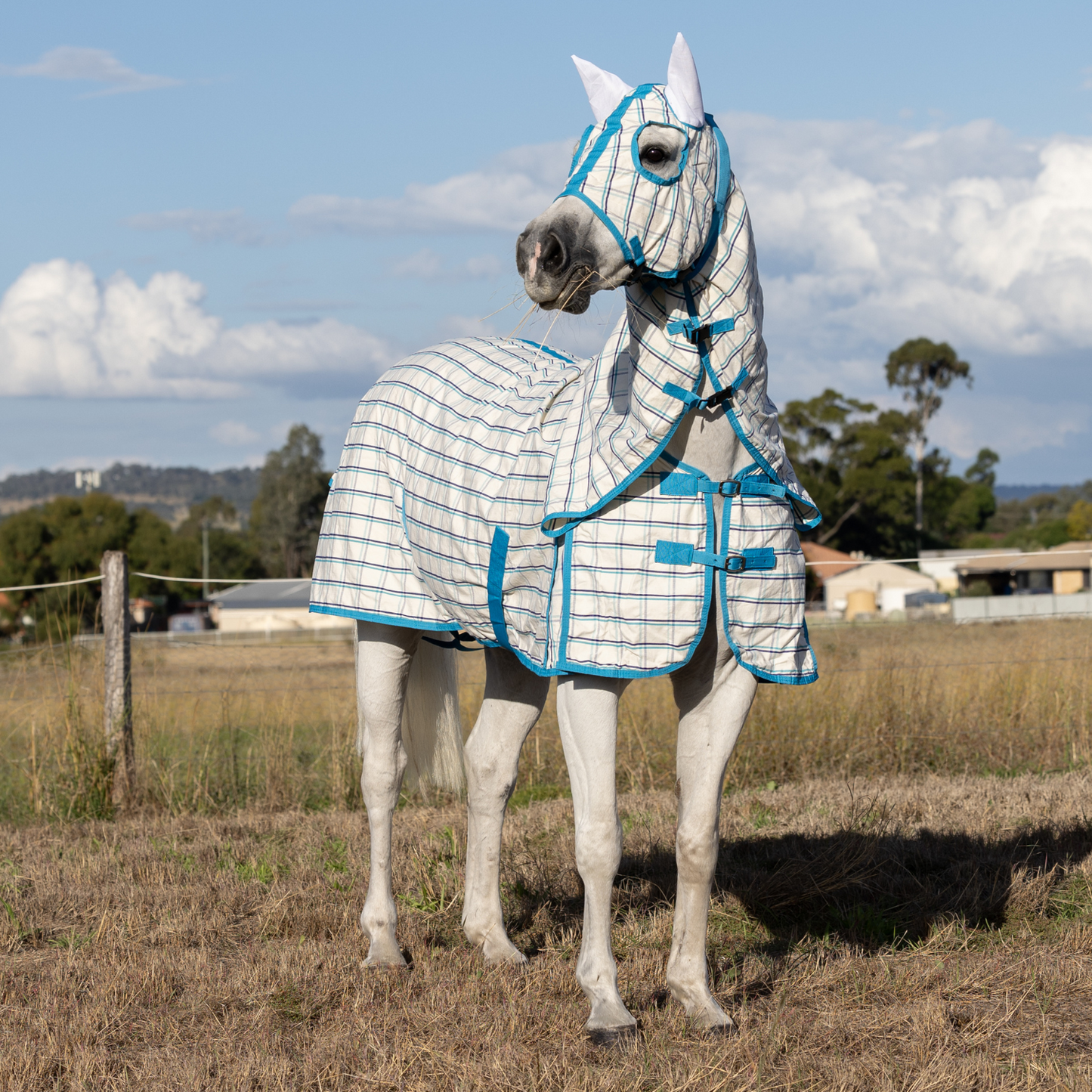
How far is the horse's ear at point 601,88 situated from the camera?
2.80 m

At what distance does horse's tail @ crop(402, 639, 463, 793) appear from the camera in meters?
4.52

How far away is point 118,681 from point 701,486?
441 cm

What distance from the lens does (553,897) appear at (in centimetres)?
443

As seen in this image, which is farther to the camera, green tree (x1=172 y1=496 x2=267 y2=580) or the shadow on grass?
green tree (x1=172 y1=496 x2=267 y2=580)

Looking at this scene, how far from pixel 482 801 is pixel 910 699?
3.67 m

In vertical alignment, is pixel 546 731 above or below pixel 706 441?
below

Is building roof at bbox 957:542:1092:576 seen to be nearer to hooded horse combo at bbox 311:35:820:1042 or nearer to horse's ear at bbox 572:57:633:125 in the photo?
hooded horse combo at bbox 311:35:820:1042

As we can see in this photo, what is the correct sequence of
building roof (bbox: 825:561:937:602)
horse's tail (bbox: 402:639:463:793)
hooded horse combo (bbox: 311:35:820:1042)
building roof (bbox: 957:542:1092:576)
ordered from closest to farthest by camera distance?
hooded horse combo (bbox: 311:35:820:1042), horse's tail (bbox: 402:639:463:793), building roof (bbox: 957:542:1092:576), building roof (bbox: 825:561:937:602)

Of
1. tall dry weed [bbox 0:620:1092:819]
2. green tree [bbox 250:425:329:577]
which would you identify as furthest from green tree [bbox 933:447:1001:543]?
tall dry weed [bbox 0:620:1092:819]

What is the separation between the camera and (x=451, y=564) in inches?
144

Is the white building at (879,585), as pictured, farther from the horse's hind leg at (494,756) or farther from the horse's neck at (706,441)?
the horse's neck at (706,441)

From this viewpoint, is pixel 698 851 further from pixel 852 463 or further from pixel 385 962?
pixel 852 463

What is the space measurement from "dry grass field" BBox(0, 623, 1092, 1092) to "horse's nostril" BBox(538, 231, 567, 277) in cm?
192

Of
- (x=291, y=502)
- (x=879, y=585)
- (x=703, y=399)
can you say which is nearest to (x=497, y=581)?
(x=703, y=399)
